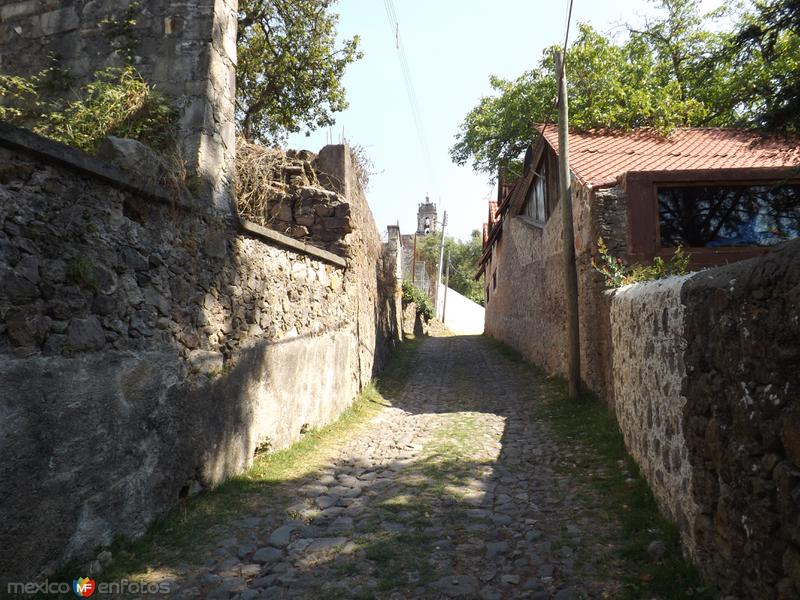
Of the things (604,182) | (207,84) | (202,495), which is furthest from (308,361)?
(604,182)

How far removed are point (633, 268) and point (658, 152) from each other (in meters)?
3.87

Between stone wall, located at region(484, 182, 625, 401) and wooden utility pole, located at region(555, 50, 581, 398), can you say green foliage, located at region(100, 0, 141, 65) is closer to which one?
wooden utility pole, located at region(555, 50, 581, 398)

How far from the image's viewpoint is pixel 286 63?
39.4 ft

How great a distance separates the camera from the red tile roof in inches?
324

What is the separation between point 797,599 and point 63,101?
618 cm

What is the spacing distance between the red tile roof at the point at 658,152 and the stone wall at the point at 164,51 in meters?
5.32

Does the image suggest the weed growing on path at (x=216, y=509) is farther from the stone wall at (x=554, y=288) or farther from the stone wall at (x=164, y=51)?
the stone wall at (x=554, y=288)

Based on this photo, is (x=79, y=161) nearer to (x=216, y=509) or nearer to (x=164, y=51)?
(x=164, y=51)

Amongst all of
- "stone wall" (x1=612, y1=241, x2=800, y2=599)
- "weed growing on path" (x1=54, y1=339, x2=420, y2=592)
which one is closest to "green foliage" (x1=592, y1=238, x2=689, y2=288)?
"stone wall" (x1=612, y1=241, x2=800, y2=599)

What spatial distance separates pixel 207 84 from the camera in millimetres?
4762

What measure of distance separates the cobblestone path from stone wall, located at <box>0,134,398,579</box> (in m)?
0.73

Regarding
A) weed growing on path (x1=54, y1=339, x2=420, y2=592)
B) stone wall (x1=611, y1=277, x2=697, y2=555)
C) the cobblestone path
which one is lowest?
the cobblestone path

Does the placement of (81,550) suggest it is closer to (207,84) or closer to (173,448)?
(173,448)

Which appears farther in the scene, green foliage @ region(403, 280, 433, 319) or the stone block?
green foliage @ region(403, 280, 433, 319)
